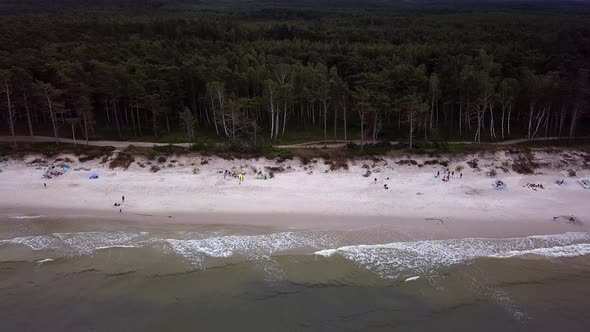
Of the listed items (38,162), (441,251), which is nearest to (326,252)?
(441,251)

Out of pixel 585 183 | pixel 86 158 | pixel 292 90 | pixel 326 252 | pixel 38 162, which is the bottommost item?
pixel 326 252

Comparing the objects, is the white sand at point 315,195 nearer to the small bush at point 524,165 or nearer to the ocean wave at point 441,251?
the small bush at point 524,165

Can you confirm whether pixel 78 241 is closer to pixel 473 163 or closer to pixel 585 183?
pixel 473 163

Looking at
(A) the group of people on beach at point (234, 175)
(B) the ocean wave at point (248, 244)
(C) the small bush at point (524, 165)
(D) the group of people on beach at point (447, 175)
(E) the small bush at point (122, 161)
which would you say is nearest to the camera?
(B) the ocean wave at point (248, 244)

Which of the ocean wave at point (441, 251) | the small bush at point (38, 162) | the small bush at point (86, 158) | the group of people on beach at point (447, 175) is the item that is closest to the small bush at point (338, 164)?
the group of people on beach at point (447, 175)

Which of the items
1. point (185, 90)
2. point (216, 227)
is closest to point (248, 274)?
point (216, 227)

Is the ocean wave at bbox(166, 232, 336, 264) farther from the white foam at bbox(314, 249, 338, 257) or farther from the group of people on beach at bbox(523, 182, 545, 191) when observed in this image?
the group of people on beach at bbox(523, 182, 545, 191)

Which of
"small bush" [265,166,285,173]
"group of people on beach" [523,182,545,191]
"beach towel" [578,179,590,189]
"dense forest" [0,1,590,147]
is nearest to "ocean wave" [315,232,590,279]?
"group of people on beach" [523,182,545,191]
